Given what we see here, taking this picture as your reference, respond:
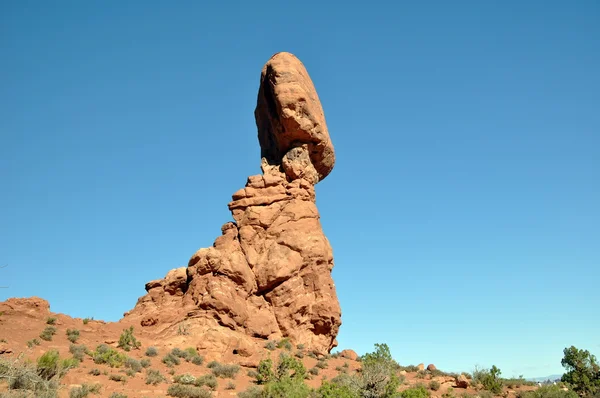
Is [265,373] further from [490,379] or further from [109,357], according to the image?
[490,379]

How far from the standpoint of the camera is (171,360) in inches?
890

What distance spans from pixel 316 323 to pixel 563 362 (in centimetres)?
1541

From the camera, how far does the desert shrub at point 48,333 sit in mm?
23095

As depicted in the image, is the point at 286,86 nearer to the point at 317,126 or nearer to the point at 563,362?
the point at 317,126

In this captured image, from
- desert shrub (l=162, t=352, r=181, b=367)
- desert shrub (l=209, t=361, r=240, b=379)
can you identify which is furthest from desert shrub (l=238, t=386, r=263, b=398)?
desert shrub (l=162, t=352, r=181, b=367)

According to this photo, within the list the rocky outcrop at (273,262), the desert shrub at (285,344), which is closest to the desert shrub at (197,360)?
the rocky outcrop at (273,262)

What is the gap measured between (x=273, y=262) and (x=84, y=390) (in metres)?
15.6

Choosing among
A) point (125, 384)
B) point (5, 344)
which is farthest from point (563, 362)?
point (5, 344)

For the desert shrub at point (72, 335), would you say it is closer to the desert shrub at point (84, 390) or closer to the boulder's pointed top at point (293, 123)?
the desert shrub at point (84, 390)

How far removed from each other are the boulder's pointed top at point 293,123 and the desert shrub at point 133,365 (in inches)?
677

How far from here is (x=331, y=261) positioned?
34.2 m

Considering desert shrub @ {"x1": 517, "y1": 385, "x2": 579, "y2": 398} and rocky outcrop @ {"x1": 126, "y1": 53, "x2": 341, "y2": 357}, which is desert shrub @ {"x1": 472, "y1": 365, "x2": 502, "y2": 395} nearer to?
desert shrub @ {"x1": 517, "y1": 385, "x2": 579, "y2": 398}

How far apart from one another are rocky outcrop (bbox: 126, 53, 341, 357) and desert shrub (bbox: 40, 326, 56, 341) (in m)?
5.50

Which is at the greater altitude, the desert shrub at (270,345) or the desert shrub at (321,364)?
the desert shrub at (270,345)
